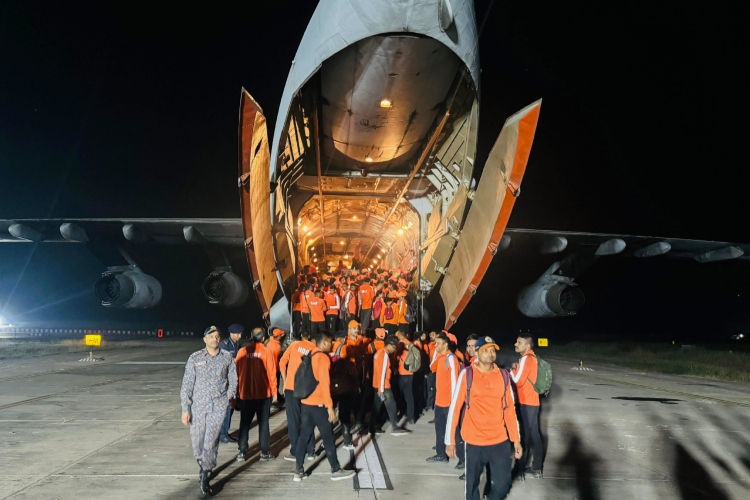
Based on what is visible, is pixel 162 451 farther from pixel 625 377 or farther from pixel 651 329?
pixel 651 329

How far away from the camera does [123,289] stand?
15.7 m

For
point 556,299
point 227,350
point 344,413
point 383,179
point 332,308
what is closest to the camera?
point 344,413

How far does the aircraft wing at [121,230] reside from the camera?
610 inches

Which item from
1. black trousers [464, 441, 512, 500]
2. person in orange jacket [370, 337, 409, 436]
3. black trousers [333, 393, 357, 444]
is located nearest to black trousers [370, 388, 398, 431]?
person in orange jacket [370, 337, 409, 436]

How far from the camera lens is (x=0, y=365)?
1503cm

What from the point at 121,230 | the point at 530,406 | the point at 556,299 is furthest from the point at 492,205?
the point at 121,230

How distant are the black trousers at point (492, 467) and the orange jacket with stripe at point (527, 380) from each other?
1303mm

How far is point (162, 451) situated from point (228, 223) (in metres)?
9.96

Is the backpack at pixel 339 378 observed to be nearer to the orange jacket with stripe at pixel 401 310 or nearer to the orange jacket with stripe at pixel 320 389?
the orange jacket with stripe at pixel 320 389

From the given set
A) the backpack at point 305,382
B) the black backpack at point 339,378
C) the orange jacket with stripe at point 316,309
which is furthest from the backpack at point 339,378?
the orange jacket with stripe at point 316,309

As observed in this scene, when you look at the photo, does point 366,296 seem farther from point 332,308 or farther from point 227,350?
point 227,350

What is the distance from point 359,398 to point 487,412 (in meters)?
4.51

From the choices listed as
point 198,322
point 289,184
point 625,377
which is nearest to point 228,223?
point 289,184

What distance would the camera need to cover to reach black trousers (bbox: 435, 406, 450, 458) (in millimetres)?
6191
